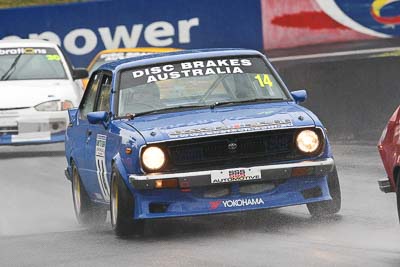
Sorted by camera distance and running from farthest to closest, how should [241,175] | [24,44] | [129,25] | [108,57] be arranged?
[129,25] → [108,57] → [24,44] → [241,175]

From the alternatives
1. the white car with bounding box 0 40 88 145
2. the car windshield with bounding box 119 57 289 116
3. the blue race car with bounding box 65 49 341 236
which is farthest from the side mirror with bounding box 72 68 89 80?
the blue race car with bounding box 65 49 341 236

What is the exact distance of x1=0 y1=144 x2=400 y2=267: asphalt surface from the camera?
29.3 feet

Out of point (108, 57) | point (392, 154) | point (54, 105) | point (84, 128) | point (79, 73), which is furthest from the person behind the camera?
point (108, 57)

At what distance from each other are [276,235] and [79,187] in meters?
3.05

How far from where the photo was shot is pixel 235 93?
11453 millimetres

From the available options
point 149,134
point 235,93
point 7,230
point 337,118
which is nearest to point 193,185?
point 149,134

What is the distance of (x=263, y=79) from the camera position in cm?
1166

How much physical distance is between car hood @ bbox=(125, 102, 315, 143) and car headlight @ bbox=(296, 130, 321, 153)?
0.07 m

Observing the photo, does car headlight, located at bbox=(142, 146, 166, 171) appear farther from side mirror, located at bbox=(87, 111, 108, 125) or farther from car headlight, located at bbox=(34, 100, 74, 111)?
car headlight, located at bbox=(34, 100, 74, 111)

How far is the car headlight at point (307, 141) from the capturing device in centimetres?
1056

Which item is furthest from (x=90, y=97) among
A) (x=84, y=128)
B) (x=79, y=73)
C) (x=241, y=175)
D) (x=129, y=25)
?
(x=129, y=25)

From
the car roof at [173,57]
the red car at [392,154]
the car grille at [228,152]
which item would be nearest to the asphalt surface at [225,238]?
the red car at [392,154]

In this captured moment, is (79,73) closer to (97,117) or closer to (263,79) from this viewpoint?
(263,79)

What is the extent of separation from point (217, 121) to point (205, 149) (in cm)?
30
